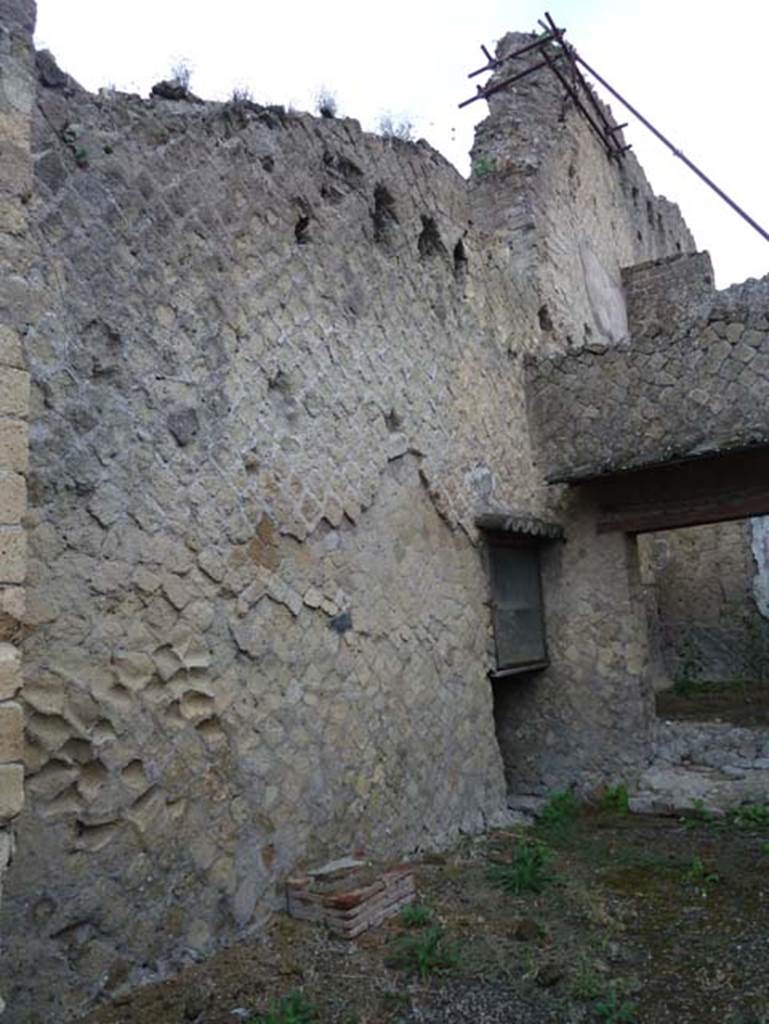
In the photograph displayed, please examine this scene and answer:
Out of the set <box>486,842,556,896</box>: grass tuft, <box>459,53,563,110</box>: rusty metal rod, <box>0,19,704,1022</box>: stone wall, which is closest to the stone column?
<box>0,19,704,1022</box>: stone wall

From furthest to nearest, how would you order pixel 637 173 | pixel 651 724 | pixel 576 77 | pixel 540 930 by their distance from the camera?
pixel 637 173, pixel 576 77, pixel 651 724, pixel 540 930

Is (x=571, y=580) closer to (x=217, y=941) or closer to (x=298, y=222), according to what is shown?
(x=298, y=222)

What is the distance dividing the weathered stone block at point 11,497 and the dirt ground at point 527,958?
1906 mm

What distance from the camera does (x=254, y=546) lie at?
3.96 m

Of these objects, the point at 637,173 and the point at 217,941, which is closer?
the point at 217,941

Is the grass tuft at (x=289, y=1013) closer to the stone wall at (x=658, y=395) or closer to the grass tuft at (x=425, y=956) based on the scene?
the grass tuft at (x=425, y=956)

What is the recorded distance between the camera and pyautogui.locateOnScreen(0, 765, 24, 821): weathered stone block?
6.77ft

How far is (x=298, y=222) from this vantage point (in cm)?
454

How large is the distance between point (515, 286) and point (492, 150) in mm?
1883

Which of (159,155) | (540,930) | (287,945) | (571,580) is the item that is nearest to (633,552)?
(571,580)

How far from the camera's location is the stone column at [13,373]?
210cm

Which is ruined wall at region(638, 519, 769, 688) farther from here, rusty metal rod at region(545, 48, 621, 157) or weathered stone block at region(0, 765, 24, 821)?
weathered stone block at region(0, 765, 24, 821)

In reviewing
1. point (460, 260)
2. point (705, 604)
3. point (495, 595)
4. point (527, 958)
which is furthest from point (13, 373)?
point (705, 604)

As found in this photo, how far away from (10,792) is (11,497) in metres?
0.73
